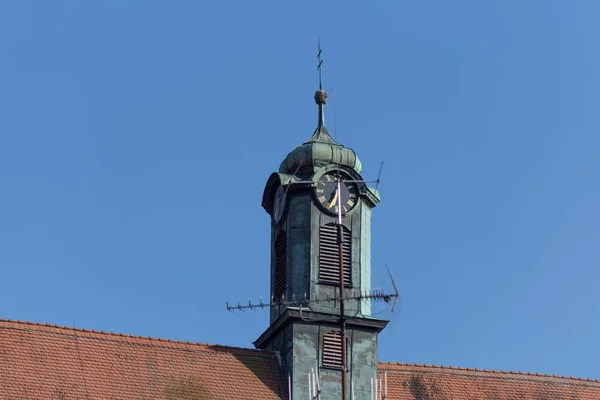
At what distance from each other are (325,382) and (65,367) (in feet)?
27.5

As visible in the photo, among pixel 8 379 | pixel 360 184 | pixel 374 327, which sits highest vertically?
pixel 360 184

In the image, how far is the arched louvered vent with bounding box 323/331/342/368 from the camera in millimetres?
54250

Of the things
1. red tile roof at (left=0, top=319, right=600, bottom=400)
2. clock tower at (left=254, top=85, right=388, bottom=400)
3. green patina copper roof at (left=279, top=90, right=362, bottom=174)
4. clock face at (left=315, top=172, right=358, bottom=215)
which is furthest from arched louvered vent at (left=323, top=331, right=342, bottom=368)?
green patina copper roof at (left=279, top=90, right=362, bottom=174)

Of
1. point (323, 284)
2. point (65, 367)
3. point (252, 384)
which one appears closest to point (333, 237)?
point (323, 284)

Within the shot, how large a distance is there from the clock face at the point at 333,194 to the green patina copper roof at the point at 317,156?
30.9 inches

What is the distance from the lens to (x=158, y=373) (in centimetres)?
5291

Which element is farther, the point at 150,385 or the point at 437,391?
the point at 437,391

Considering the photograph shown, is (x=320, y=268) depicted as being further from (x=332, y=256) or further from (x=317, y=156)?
(x=317, y=156)

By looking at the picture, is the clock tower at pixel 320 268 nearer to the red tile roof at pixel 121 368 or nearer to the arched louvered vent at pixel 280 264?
the arched louvered vent at pixel 280 264

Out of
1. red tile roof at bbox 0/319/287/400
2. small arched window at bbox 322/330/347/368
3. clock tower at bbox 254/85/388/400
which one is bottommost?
red tile roof at bbox 0/319/287/400

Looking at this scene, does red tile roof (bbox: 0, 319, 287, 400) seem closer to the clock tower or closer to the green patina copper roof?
the clock tower

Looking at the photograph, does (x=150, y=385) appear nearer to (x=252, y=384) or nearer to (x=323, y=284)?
(x=252, y=384)

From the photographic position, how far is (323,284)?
181ft

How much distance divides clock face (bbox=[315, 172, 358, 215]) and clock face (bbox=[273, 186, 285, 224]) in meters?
1.41
